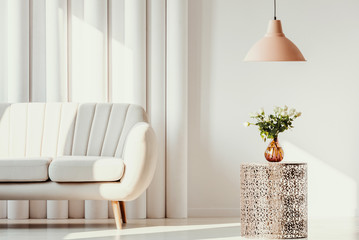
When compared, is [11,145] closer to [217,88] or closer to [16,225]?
[16,225]

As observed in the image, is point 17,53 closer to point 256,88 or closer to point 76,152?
point 76,152

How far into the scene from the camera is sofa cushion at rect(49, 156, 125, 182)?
162 inches

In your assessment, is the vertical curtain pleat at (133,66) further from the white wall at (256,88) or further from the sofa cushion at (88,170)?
the sofa cushion at (88,170)

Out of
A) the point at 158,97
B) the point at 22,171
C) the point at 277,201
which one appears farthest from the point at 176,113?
the point at 277,201

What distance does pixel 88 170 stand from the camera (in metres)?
4.12

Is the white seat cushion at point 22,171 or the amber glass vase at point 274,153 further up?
the amber glass vase at point 274,153

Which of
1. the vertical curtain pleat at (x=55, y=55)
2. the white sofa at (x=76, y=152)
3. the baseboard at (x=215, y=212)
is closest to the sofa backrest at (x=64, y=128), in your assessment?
the white sofa at (x=76, y=152)

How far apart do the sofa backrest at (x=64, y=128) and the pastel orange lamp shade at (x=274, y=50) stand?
112 centimetres

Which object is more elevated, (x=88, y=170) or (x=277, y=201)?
(x=88, y=170)

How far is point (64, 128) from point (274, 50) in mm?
1786

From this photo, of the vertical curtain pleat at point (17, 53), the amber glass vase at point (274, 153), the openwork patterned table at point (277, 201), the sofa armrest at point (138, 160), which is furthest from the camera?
the vertical curtain pleat at point (17, 53)

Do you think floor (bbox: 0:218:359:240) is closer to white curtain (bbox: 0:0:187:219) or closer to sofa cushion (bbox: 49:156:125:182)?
white curtain (bbox: 0:0:187:219)

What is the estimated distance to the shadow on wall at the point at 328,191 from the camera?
16.8 ft

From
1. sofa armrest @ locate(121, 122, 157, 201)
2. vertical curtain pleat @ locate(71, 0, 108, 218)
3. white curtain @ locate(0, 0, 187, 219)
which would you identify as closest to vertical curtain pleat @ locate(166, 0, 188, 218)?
white curtain @ locate(0, 0, 187, 219)
